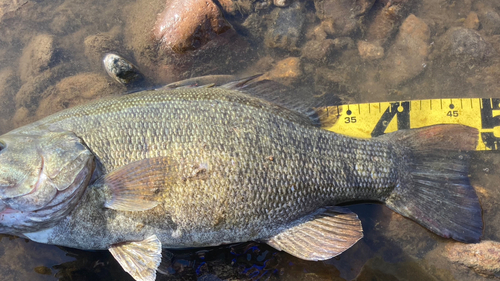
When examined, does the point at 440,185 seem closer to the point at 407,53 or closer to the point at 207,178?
the point at 407,53

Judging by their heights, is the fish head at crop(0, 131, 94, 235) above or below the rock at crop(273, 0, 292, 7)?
below

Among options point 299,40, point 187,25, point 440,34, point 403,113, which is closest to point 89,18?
point 187,25

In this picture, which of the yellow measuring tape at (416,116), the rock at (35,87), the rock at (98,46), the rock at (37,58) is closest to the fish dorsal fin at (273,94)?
the yellow measuring tape at (416,116)

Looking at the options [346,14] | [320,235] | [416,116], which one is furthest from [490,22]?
[320,235]

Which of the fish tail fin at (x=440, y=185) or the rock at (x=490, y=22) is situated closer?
the fish tail fin at (x=440, y=185)

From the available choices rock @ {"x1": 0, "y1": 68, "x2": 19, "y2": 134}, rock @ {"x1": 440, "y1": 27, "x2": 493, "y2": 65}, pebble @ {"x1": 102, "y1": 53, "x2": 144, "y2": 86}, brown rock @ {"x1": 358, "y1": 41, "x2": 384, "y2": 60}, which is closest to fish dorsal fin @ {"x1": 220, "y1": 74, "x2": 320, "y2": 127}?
pebble @ {"x1": 102, "y1": 53, "x2": 144, "y2": 86}

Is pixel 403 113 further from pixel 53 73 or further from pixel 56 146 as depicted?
pixel 53 73

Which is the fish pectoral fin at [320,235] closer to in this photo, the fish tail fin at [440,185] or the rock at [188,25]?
the fish tail fin at [440,185]

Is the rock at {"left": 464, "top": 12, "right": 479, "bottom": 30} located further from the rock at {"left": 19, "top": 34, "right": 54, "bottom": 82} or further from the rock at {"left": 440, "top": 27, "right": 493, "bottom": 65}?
the rock at {"left": 19, "top": 34, "right": 54, "bottom": 82}
